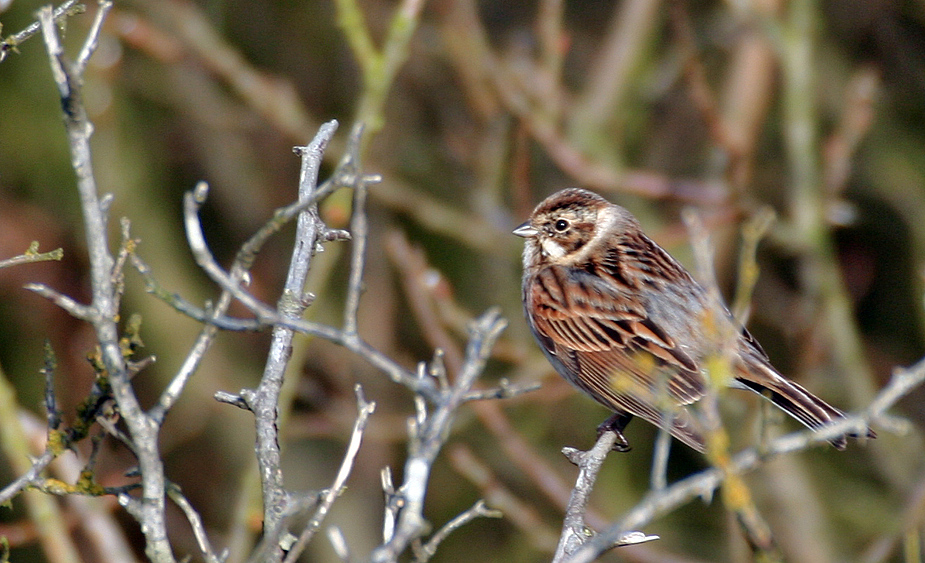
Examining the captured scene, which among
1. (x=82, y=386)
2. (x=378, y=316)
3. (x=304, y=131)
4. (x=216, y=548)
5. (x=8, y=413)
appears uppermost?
(x=304, y=131)

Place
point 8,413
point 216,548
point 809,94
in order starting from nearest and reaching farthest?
1. point 8,413
2. point 809,94
3. point 216,548

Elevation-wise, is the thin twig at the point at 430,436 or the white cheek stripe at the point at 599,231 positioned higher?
the white cheek stripe at the point at 599,231

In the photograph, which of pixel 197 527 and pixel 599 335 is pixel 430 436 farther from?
pixel 599 335

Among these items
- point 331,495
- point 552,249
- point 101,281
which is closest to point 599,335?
point 552,249

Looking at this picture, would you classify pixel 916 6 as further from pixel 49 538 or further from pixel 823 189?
pixel 49 538

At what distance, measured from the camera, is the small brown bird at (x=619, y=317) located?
3.86 meters

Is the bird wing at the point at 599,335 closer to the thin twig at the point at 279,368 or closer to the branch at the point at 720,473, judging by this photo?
the thin twig at the point at 279,368

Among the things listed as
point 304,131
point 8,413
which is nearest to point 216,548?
point 304,131

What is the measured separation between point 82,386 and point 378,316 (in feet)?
6.43

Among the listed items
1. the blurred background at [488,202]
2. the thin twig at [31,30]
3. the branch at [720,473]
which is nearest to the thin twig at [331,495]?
the branch at [720,473]

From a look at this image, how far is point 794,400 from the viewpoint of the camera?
3.73m

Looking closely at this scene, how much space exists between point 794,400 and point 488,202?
2665 mm

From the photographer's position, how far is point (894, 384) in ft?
6.06

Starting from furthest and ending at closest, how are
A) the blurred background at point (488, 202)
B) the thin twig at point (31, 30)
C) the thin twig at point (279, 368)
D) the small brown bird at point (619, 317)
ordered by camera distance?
the blurred background at point (488, 202) < the small brown bird at point (619, 317) < the thin twig at point (31, 30) < the thin twig at point (279, 368)
